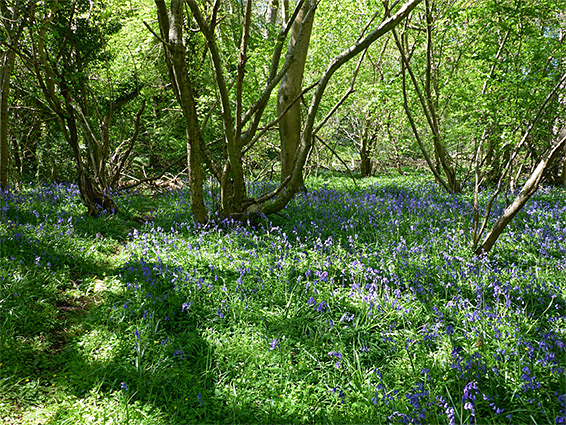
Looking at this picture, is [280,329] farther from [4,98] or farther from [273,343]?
[4,98]

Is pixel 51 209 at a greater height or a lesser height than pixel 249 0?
Answer: lesser

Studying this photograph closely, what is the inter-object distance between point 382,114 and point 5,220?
33.0ft

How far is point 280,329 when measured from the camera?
3.12 meters

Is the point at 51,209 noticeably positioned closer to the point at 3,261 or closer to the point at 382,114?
the point at 3,261

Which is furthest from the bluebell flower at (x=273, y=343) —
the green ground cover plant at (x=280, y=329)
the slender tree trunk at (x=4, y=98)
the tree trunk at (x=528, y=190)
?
the slender tree trunk at (x=4, y=98)

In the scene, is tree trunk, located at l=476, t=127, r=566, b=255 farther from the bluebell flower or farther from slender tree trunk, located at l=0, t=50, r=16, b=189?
slender tree trunk, located at l=0, t=50, r=16, b=189

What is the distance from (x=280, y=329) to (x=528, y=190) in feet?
9.65

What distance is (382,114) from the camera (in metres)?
11.4

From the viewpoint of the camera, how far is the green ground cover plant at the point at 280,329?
7.88 ft

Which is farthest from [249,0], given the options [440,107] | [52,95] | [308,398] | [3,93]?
[440,107]

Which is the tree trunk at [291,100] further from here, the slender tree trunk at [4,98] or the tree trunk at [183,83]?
the slender tree trunk at [4,98]

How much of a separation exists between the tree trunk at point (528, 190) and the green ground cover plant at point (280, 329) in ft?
0.70

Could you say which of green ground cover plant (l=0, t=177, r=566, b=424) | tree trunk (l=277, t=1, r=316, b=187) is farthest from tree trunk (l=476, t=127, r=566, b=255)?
tree trunk (l=277, t=1, r=316, b=187)

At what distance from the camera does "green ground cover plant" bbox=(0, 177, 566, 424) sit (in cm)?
240
